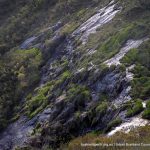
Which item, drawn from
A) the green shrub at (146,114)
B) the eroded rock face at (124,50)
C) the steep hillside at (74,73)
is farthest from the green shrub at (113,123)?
the eroded rock face at (124,50)

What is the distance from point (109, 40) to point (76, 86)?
4622 millimetres

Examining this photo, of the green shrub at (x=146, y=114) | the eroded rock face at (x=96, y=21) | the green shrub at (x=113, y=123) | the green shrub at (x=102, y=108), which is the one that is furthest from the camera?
the eroded rock face at (x=96, y=21)

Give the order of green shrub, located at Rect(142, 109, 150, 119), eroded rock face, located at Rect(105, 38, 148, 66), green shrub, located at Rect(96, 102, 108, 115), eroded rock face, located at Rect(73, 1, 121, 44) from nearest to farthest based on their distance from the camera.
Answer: green shrub, located at Rect(142, 109, 150, 119)
green shrub, located at Rect(96, 102, 108, 115)
eroded rock face, located at Rect(105, 38, 148, 66)
eroded rock face, located at Rect(73, 1, 121, 44)

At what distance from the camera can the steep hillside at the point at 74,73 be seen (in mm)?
22000

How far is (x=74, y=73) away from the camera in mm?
28703

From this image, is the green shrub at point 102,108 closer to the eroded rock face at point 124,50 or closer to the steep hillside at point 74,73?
the steep hillside at point 74,73

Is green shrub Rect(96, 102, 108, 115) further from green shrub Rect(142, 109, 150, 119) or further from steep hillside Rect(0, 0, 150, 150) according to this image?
green shrub Rect(142, 109, 150, 119)

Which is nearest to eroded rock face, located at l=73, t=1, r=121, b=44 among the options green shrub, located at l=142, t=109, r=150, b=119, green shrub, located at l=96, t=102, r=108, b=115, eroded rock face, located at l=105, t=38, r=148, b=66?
eroded rock face, located at l=105, t=38, r=148, b=66

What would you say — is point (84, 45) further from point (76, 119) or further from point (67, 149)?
point (67, 149)

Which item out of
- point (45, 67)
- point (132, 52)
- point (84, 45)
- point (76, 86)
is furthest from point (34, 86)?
point (132, 52)

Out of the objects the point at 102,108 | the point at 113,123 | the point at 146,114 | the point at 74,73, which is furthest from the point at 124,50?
the point at 146,114

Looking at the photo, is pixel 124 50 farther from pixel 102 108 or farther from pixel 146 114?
pixel 146 114

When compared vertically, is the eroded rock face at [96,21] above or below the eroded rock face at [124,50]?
below

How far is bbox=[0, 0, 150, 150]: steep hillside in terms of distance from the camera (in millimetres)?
22000
